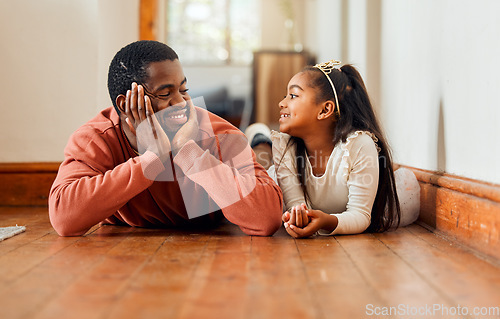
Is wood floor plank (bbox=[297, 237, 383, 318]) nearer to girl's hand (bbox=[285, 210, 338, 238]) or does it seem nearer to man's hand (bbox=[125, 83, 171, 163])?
girl's hand (bbox=[285, 210, 338, 238])

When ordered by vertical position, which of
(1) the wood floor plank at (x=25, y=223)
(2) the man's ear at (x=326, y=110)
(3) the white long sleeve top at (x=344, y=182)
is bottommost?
(1) the wood floor plank at (x=25, y=223)

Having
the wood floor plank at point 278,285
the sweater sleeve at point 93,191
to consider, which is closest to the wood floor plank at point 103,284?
the sweater sleeve at point 93,191

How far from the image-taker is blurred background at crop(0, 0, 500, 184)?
1.25m

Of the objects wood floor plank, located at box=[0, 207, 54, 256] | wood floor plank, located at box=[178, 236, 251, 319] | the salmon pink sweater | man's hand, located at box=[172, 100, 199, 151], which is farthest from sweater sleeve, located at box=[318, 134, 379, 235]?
wood floor plank, located at box=[0, 207, 54, 256]

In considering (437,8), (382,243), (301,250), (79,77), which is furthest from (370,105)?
(79,77)

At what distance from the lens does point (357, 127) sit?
1546mm

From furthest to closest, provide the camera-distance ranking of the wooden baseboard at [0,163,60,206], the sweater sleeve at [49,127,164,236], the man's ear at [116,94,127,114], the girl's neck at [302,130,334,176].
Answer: the wooden baseboard at [0,163,60,206], the girl's neck at [302,130,334,176], the man's ear at [116,94,127,114], the sweater sleeve at [49,127,164,236]

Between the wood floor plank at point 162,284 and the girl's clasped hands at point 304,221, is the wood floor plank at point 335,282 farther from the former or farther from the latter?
the wood floor plank at point 162,284

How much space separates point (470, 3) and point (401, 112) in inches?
29.9

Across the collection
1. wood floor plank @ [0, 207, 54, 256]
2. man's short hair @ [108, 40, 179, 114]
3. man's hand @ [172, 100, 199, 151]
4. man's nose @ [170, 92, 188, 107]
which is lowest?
wood floor plank @ [0, 207, 54, 256]

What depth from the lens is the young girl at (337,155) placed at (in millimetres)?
1445

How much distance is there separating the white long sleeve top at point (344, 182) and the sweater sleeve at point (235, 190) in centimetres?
18

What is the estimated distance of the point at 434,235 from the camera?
4.51 ft

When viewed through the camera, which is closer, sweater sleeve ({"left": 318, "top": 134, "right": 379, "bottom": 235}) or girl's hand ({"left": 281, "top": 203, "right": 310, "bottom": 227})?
girl's hand ({"left": 281, "top": 203, "right": 310, "bottom": 227})
